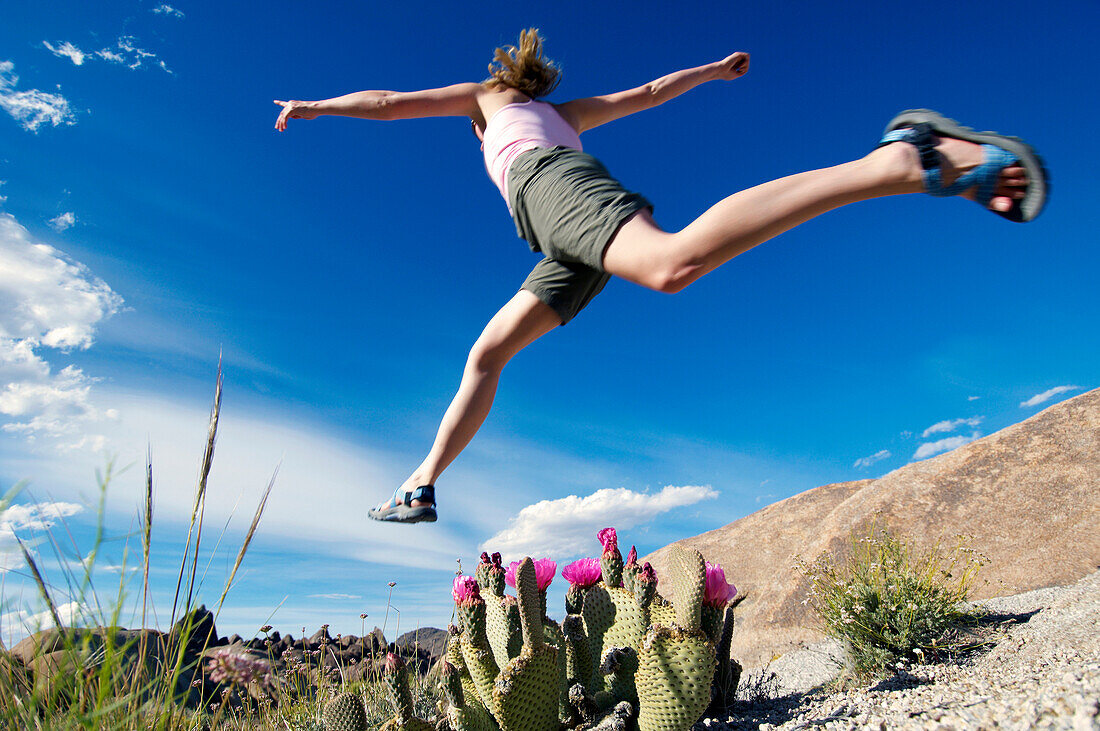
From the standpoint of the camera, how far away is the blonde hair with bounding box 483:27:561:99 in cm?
279

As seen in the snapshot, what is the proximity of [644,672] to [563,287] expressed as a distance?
1318mm

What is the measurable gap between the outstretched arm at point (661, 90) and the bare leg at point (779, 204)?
52.9 inches

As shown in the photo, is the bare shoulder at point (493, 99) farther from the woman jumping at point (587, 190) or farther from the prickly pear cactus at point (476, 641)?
the prickly pear cactus at point (476, 641)

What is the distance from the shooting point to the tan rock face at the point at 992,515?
451 centimetres

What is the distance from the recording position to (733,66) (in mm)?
3035

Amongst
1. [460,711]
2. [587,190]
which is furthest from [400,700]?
[587,190]

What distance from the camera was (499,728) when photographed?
6.46 ft

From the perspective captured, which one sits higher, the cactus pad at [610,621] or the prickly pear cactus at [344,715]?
the cactus pad at [610,621]

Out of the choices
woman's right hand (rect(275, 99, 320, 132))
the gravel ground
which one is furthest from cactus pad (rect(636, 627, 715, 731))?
woman's right hand (rect(275, 99, 320, 132))

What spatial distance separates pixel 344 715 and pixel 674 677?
39.1 inches

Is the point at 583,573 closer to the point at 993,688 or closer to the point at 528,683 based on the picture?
the point at 528,683

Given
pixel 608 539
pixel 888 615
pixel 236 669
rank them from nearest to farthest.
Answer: pixel 236 669, pixel 608 539, pixel 888 615

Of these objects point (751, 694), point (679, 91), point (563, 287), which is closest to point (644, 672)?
point (751, 694)

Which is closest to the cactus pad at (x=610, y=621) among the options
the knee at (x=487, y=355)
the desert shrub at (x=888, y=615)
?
the knee at (x=487, y=355)
